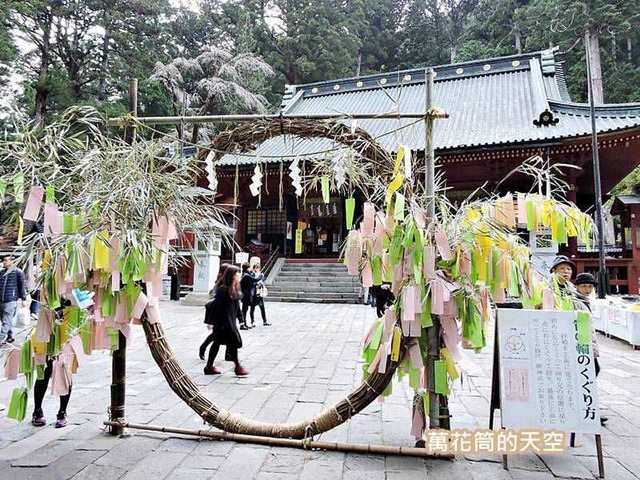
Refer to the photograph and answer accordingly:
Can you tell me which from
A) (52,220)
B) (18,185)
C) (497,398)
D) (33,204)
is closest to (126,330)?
(52,220)

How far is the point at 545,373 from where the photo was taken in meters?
2.50

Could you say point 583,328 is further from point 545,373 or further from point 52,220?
point 52,220

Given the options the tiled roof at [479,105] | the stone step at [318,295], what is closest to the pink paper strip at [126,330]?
the tiled roof at [479,105]

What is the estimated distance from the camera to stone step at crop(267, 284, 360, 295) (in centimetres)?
1360

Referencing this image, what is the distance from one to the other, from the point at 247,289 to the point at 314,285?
6.52 meters

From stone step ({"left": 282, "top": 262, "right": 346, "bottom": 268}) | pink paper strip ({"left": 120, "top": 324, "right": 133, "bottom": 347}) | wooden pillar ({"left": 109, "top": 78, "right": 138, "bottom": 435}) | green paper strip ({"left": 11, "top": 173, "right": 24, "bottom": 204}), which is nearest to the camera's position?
green paper strip ({"left": 11, "top": 173, "right": 24, "bottom": 204})

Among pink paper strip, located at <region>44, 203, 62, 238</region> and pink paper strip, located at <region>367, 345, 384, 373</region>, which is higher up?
pink paper strip, located at <region>44, 203, 62, 238</region>

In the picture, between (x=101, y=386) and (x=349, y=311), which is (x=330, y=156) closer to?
(x=101, y=386)

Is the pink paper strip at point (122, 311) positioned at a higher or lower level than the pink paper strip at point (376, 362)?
higher

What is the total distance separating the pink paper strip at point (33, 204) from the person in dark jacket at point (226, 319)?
2.58 m

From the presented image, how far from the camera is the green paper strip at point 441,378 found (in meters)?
2.51

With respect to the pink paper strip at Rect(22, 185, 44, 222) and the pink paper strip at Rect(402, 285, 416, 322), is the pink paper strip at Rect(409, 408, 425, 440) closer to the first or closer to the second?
the pink paper strip at Rect(402, 285, 416, 322)

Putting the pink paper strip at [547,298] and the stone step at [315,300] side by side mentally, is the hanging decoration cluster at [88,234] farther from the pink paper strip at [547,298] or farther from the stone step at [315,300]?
the stone step at [315,300]

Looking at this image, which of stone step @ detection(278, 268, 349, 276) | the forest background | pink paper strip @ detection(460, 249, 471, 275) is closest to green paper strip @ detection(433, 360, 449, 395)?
pink paper strip @ detection(460, 249, 471, 275)
